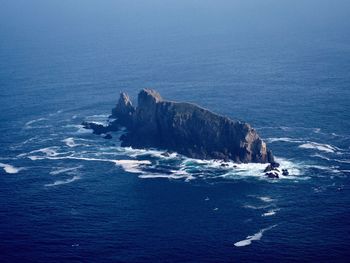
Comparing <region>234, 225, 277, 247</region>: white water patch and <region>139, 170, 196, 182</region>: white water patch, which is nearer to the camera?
<region>234, 225, 277, 247</region>: white water patch

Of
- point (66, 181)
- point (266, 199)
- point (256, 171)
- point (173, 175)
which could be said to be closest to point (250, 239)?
point (266, 199)

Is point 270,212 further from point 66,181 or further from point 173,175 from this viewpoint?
point 66,181

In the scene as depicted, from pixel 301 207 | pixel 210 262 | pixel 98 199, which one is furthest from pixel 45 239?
pixel 301 207

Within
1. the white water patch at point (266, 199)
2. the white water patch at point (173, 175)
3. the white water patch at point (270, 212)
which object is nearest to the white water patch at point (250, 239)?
the white water patch at point (270, 212)

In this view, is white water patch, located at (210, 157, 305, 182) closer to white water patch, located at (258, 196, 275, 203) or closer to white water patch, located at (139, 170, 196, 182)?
white water patch, located at (139, 170, 196, 182)

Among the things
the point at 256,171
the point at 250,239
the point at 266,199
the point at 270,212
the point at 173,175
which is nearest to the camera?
the point at 250,239

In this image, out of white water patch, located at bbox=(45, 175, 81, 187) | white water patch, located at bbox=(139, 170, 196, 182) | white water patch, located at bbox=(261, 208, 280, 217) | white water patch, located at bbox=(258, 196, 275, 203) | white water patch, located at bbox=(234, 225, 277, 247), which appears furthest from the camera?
white water patch, located at bbox=(139, 170, 196, 182)

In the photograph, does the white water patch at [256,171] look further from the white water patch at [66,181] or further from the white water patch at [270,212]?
the white water patch at [66,181]

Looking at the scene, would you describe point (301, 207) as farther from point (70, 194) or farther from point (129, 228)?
point (70, 194)

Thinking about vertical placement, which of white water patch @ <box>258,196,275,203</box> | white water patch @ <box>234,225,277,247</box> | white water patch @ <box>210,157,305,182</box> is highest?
white water patch @ <box>210,157,305,182</box>

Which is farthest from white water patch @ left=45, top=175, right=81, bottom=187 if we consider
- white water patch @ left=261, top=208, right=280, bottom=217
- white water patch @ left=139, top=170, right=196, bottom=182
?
white water patch @ left=261, top=208, right=280, bottom=217

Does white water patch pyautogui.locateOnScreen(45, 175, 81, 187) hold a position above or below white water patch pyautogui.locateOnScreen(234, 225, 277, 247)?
above

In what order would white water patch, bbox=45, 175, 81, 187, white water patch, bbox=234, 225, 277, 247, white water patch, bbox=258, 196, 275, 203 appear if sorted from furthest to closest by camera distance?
white water patch, bbox=45, 175, 81, 187, white water patch, bbox=258, 196, 275, 203, white water patch, bbox=234, 225, 277, 247
